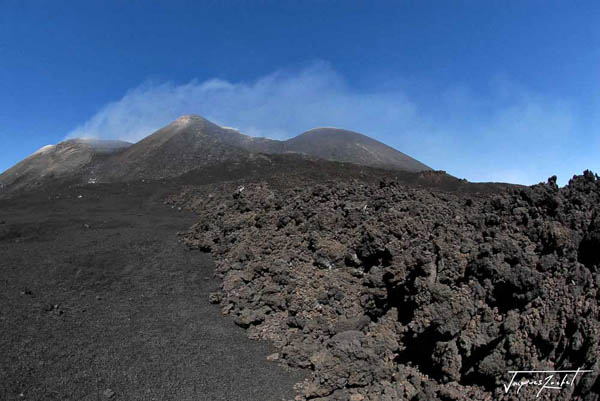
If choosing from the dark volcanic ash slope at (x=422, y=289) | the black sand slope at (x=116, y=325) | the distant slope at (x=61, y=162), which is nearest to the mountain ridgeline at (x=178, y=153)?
the distant slope at (x=61, y=162)

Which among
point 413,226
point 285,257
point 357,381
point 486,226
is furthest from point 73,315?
point 486,226

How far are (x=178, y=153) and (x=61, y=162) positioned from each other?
51.2ft

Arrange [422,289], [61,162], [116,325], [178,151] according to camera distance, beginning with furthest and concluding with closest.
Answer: [61,162] < [178,151] < [116,325] < [422,289]

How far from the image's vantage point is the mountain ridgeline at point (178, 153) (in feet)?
103

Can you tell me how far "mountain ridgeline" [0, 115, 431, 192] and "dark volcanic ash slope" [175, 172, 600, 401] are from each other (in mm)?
17246

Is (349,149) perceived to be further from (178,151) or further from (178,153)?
(178,153)

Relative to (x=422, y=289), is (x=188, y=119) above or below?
above

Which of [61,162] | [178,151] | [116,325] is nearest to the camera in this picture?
[116,325]

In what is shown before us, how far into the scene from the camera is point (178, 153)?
109 ft

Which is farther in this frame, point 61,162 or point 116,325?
point 61,162

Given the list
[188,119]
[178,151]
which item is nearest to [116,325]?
[178,151]

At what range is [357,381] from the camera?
5.97 metres

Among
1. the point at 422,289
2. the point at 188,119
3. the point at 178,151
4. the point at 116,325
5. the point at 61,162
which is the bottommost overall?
the point at 116,325

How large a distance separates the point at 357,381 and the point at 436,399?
1.17 m
